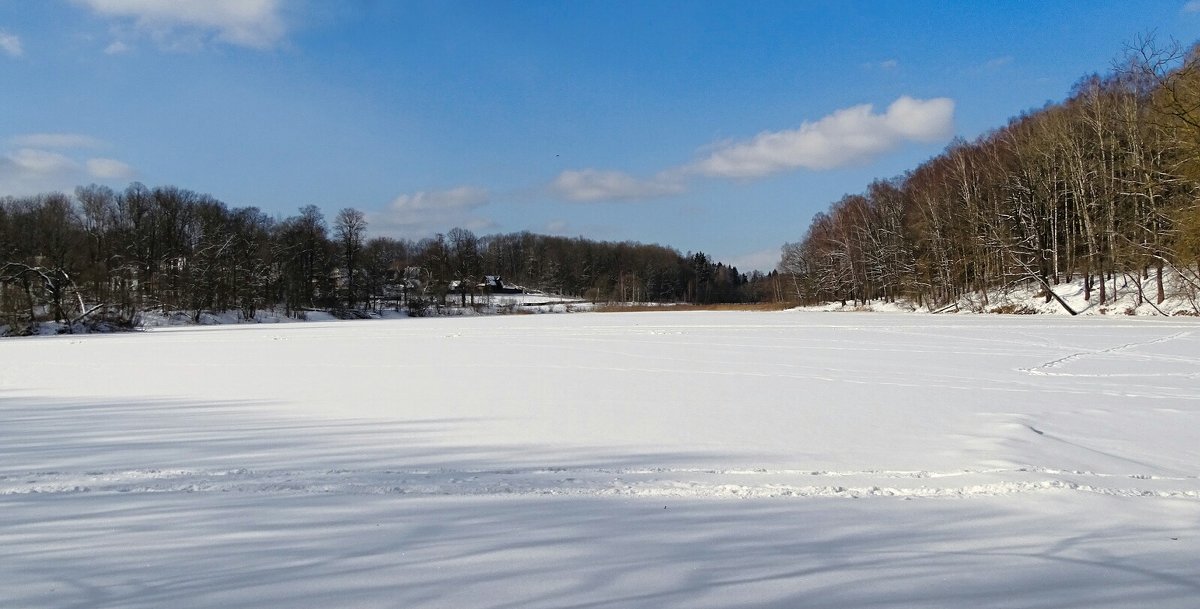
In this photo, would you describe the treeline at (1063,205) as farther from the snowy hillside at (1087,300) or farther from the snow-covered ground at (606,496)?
the snow-covered ground at (606,496)

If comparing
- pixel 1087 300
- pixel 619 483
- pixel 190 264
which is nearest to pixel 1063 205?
pixel 1087 300

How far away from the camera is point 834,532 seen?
390 centimetres

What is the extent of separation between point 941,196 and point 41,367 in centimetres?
5126

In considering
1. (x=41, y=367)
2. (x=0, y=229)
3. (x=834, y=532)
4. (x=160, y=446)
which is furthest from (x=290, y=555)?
(x=0, y=229)

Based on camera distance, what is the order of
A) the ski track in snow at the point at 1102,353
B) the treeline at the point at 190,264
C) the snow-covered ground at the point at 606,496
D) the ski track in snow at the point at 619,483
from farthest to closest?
the treeline at the point at 190,264 → the ski track in snow at the point at 1102,353 → the ski track in snow at the point at 619,483 → the snow-covered ground at the point at 606,496

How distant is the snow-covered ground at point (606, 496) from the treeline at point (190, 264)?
3688 centimetres

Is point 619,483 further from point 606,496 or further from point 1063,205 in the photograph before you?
point 1063,205

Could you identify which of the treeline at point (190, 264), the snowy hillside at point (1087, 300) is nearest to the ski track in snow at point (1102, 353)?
the snowy hillside at point (1087, 300)

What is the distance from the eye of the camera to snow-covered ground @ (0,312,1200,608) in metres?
3.17

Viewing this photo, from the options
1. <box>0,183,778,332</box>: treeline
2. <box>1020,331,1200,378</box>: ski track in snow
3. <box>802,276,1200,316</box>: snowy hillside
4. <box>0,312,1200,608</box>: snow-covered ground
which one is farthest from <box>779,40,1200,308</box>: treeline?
<box>0,183,778,332</box>: treeline

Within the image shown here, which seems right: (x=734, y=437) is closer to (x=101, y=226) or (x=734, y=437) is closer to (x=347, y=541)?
(x=347, y=541)

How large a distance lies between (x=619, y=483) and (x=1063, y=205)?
154 feet

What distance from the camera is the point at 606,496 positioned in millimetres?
4641

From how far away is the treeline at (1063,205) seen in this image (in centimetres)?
3008
